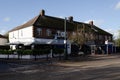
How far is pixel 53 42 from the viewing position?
4175cm

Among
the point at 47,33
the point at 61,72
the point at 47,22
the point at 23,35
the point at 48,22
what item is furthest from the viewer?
→ the point at 48,22

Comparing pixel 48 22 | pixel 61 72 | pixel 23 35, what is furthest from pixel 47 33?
pixel 61 72

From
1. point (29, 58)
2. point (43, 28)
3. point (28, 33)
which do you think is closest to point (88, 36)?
point (43, 28)

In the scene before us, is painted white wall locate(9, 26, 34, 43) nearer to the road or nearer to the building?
the building

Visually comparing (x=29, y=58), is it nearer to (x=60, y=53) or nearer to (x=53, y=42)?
(x=60, y=53)

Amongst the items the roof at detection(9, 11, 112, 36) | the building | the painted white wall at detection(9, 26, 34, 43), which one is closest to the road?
the building

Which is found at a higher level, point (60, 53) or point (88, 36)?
point (88, 36)

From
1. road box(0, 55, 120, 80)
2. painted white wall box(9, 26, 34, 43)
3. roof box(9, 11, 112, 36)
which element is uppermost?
roof box(9, 11, 112, 36)

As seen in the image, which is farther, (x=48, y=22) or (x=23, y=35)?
(x=48, y=22)

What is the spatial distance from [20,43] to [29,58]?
10.1 meters

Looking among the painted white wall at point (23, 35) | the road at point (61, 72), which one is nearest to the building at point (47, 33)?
the painted white wall at point (23, 35)

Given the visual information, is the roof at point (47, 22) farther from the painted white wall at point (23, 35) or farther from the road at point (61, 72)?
the road at point (61, 72)

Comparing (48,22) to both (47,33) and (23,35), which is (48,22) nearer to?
(47,33)

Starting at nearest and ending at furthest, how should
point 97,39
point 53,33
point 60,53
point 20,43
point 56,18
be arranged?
point 60,53 < point 20,43 < point 53,33 < point 56,18 < point 97,39
